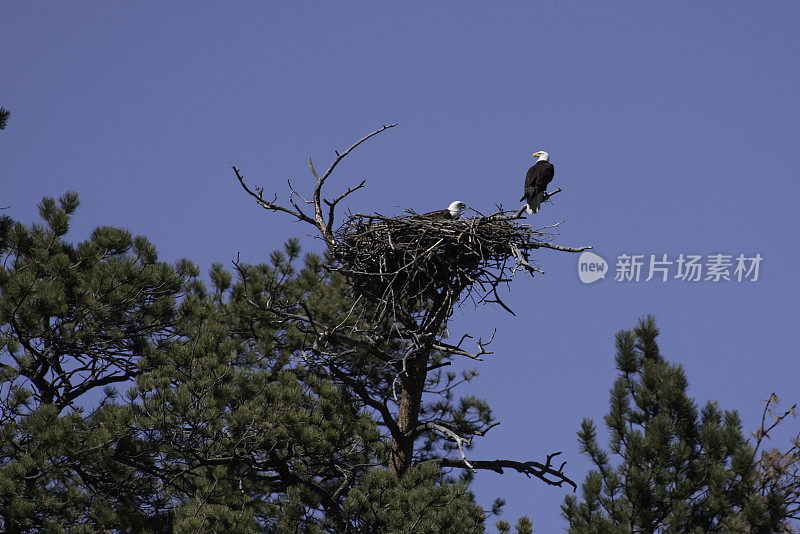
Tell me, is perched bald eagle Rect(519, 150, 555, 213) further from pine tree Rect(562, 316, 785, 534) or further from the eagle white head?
pine tree Rect(562, 316, 785, 534)

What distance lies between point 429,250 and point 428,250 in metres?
0.02

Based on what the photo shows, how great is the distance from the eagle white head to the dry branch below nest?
0.42m

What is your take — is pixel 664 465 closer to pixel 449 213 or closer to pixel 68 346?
pixel 449 213

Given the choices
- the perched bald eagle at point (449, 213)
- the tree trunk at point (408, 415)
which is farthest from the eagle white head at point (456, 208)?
the tree trunk at point (408, 415)

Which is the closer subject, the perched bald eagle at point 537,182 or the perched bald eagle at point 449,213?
the perched bald eagle at point 449,213

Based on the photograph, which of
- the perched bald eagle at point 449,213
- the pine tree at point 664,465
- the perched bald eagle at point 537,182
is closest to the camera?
the pine tree at point 664,465

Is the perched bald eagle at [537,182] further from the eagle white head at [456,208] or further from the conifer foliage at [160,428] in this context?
the conifer foliage at [160,428]

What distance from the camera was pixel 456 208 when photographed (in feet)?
32.2

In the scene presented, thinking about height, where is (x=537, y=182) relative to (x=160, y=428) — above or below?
above

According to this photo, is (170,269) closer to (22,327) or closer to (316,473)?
(22,327)

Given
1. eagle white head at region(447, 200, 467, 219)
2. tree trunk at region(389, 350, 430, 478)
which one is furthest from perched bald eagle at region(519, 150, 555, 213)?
tree trunk at region(389, 350, 430, 478)

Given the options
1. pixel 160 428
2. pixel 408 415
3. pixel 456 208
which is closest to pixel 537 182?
pixel 456 208

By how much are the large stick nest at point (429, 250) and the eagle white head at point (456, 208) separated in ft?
A: 1.33

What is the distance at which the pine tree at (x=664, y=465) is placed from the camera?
289 inches
